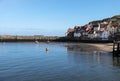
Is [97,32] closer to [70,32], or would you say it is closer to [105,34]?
[105,34]

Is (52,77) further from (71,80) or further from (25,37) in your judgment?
(25,37)

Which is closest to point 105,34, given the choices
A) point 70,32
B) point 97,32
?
point 97,32

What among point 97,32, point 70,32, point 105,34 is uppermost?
point 70,32

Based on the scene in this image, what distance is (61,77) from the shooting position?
24016mm

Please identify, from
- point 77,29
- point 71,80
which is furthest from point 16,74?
point 77,29

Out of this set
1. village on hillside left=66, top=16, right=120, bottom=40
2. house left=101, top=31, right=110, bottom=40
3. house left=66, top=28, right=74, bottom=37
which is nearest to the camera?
house left=101, top=31, right=110, bottom=40

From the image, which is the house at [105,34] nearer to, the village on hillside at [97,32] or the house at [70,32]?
the village on hillside at [97,32]

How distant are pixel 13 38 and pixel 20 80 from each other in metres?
114

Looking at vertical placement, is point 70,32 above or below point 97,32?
above

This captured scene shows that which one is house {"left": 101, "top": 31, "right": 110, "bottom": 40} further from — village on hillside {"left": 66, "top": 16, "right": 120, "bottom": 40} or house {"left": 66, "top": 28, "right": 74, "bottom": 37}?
house {"left": 66, "top": 28, "right": 74, "bottom": 37}

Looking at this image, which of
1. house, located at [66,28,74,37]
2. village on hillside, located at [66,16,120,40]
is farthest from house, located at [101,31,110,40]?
house, located at [66,28,74,37]

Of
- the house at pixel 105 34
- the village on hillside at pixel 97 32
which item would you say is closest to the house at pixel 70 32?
the village on hillside at pixel 97 32

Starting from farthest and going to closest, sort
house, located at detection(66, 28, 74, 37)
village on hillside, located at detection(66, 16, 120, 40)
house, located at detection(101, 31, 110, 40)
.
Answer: house, located at detection(66, 28, 74, 37), village on hillside, located at detection(66, 16, 120, 40), house, located at detection(101, 31, 110, 40)

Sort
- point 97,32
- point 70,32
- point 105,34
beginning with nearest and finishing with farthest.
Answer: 1. point 105,34
2. point 97,32
3. point 70,32
